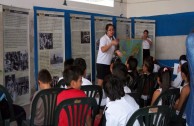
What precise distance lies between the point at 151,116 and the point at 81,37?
435 cm

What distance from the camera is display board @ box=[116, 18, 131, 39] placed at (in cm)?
751

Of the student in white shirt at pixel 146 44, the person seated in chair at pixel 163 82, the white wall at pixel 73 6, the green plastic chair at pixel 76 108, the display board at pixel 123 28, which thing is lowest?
the green plastic chair at pixel 76 108

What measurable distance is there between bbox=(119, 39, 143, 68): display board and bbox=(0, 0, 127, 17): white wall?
3.67 feet

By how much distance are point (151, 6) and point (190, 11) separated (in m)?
1.23

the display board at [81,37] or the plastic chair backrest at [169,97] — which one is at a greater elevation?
the display board at [81,37]

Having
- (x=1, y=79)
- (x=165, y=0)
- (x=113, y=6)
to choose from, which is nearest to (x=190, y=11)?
(x=165, y=0)

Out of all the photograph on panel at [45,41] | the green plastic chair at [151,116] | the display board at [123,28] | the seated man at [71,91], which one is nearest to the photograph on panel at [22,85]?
Answer: the photograph on panel at [45,41]

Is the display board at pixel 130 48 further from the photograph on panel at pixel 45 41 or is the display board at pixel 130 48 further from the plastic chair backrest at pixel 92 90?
the plastic chair backrest at pixel 92 90

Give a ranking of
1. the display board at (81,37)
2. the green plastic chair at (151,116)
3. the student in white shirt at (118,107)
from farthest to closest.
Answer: the display board at (81,37) < the student in white shirt at (118,107) < the green plastic chair at (151,116)

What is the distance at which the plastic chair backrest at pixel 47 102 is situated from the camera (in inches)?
98.9

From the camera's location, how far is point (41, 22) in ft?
16.9

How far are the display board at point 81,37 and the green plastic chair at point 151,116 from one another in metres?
4.11

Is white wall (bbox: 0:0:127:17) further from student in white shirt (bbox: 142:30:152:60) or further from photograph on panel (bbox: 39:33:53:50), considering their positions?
student in white shirt (bbox: 142:30:152:60)

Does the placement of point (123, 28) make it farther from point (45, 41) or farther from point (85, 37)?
point (45, 41)
